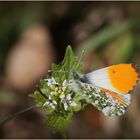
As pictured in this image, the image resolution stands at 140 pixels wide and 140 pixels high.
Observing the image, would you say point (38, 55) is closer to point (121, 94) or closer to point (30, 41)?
point (30, 41)

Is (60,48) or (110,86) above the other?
(60,48)

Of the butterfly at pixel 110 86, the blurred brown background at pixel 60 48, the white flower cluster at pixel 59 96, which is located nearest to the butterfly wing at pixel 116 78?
the butterfly at pixel 110 86

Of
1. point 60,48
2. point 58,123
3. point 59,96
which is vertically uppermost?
point 60,48

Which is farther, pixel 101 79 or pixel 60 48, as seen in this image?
pixel 60 48

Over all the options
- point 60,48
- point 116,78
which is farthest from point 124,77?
point 60,48

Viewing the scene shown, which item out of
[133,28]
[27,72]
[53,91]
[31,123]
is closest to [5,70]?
[27,72]

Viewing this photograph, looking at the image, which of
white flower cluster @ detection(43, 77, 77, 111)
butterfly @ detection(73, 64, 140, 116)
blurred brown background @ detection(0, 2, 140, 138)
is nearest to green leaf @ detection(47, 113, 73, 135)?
white flower cluster @ detection(43, 77, 77, 111)

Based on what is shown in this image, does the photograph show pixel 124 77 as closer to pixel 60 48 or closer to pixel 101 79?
pixel 101 79
